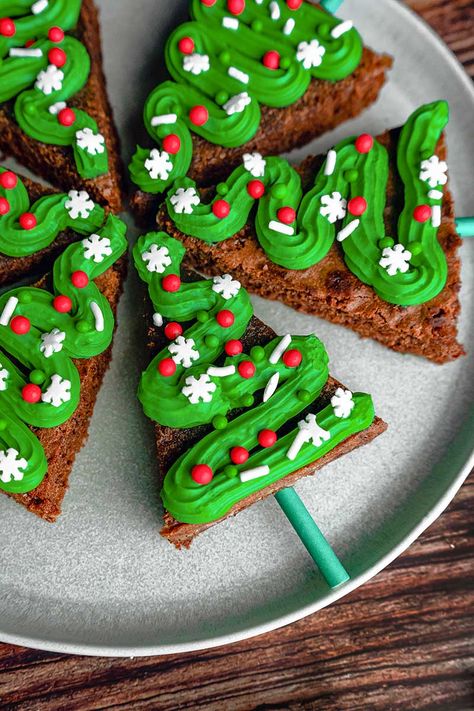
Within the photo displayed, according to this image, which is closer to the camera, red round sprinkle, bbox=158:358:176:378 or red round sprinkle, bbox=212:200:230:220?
red round sprinkle, bbox=158:358:176:378

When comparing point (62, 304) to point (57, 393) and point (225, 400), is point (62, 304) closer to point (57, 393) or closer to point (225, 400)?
point (57, 393)

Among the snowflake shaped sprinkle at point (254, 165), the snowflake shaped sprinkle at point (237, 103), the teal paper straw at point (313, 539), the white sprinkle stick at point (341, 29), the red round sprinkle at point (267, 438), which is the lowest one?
the teal paper straw at point (313, 539)

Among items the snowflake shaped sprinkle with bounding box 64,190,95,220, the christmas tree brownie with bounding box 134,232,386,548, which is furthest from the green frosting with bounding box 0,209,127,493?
the christmas tree brownie with bounding box 134,232,386,548

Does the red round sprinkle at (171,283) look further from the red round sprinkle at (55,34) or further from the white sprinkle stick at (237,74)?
the red round sprinkle at (55,34)

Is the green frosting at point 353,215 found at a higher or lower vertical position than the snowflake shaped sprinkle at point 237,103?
lower

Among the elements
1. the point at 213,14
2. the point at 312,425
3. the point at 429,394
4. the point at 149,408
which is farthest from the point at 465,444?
the point at 213,14

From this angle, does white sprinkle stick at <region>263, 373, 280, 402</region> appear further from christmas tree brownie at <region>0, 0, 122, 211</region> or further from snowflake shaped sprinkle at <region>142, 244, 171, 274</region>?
christmas tree brownie at <region>0, 0, 122, 211</region>

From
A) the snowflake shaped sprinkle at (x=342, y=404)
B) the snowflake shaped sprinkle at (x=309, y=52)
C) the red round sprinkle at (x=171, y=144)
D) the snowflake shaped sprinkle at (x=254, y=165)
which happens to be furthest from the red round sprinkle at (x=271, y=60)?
the snowflake shaped sprinkle at (x=342, y=404)
